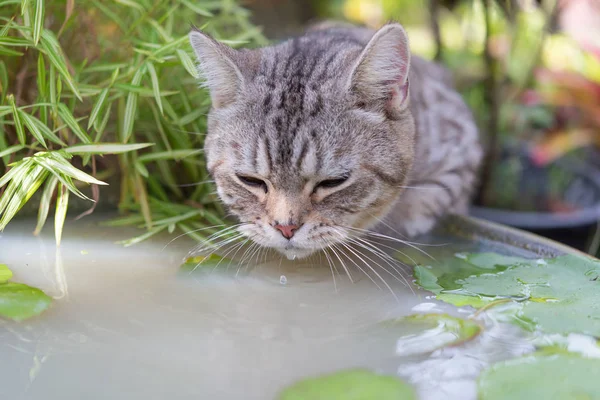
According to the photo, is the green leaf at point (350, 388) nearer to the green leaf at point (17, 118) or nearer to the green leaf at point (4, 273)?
the green leaf at point (4, 273)

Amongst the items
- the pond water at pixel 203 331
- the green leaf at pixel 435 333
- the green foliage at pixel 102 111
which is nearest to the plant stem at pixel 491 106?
the green foliage at pixel 102 111

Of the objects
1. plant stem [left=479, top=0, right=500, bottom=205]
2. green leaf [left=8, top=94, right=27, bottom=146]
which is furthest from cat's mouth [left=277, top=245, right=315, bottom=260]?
plant stem [left=479, top=0, right=500, bottom=205]

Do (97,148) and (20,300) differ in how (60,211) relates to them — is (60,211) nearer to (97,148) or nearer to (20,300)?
(97,148)

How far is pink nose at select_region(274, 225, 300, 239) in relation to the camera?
1.62 metres

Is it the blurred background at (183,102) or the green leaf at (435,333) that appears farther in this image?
the blurred background at (183,102)

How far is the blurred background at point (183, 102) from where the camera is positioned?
1.91 meters

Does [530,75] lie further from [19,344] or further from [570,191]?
[19,344]

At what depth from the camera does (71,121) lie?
1810 mm

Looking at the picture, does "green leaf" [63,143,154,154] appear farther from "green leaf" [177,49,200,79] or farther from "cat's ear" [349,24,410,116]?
"cat's ear" [349,24,410,116]

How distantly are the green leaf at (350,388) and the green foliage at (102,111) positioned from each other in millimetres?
882

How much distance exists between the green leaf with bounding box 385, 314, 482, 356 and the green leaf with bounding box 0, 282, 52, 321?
2.78 ft

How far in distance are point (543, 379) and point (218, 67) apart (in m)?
1.21

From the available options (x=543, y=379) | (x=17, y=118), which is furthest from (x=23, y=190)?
(x=543, y=379)

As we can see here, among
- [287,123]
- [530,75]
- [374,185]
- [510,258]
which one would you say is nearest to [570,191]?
[530,75]
